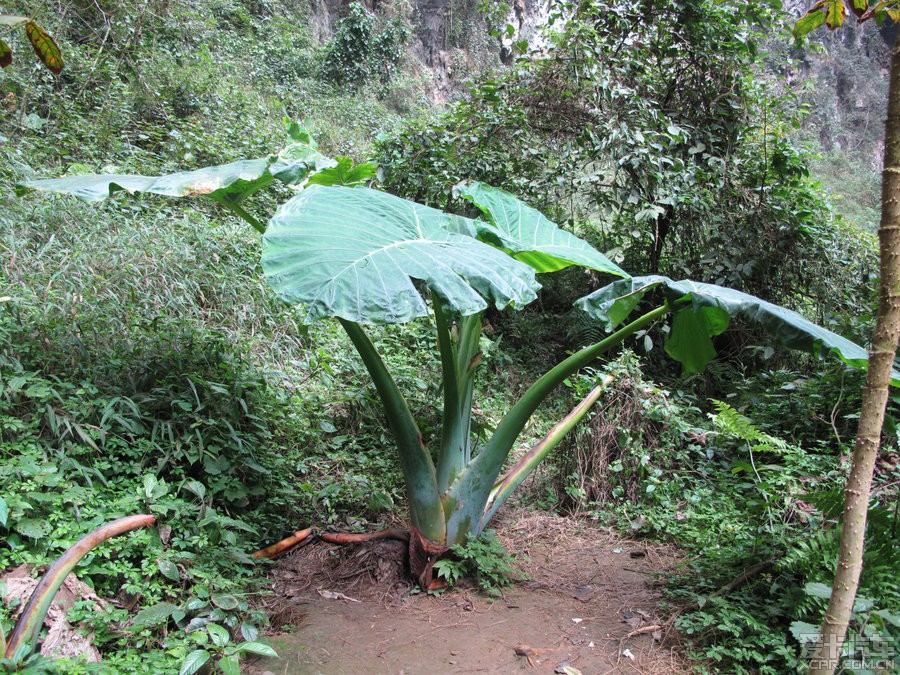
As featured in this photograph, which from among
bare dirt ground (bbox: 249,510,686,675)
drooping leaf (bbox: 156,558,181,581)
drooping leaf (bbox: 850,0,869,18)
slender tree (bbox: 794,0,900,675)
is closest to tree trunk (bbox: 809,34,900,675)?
slender tree (bbox: 794,0,900,675)

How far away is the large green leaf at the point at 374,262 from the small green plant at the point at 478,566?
4.06 ft

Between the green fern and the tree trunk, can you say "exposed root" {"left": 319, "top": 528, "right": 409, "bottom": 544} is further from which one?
the tree trunk

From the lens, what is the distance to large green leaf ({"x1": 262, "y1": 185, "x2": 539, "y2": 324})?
179cm

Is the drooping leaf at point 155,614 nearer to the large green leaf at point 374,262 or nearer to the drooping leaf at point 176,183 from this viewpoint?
the large green leaf at point 374,262

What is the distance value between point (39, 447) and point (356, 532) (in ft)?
4.78

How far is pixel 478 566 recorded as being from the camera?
257 cm

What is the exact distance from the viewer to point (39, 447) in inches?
90.6

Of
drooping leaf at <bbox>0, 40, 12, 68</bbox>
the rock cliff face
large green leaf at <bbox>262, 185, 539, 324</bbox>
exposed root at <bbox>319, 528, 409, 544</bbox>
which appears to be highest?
the rock cliff face

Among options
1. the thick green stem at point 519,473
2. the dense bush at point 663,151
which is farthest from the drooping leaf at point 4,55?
the dense bush at point 663,151

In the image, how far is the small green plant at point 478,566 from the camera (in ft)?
8.34

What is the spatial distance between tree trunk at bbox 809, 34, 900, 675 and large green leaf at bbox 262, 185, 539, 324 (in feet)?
3.42

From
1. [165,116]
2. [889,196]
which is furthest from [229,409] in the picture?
[165,116]

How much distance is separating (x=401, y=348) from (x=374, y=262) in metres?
2.50

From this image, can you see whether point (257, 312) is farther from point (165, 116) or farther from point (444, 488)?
point (165, 116)
